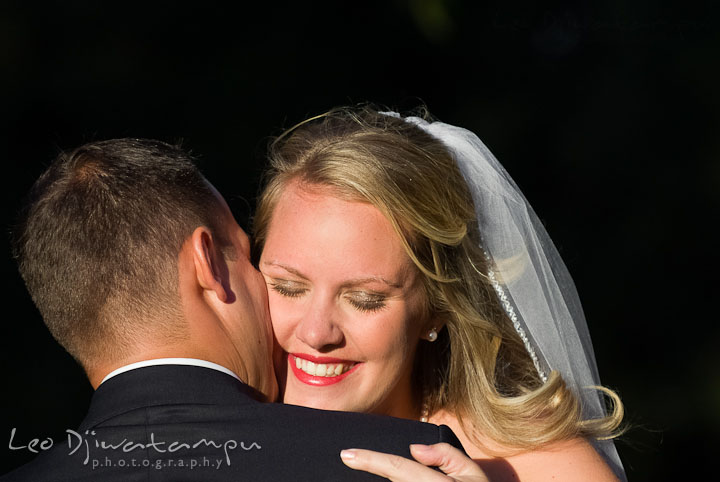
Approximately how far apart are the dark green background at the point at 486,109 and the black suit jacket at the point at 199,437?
280 cm

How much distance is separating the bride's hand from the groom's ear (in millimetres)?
687

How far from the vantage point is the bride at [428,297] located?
2896 millimetres

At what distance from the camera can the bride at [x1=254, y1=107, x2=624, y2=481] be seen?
2896 millimetres

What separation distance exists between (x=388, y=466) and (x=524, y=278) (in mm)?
1400

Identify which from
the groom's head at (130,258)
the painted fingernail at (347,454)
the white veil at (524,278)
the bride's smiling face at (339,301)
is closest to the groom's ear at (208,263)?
the groom's head at (130,258)

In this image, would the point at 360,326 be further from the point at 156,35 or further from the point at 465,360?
the point at 156,35

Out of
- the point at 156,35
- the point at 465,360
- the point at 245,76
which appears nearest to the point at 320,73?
the point at 245,76

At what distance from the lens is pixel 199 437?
204 cm

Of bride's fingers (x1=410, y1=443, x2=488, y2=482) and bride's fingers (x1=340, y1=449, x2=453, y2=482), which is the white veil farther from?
bride's fingers (x1=340, y1=449, x2=453, y2=482)

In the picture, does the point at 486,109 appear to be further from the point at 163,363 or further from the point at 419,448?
the point at 163,363

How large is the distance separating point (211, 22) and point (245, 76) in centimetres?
37

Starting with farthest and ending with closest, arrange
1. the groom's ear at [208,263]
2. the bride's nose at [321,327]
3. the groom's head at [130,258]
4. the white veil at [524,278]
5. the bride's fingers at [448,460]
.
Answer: the white veil at [524,278] → the bride's nose at [321,327] → the groom's ear at [208,263] → the groom's head at [130,258] → the bride's fingers at [448,460]

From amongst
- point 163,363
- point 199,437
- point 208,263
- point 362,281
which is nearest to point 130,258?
point 208,263

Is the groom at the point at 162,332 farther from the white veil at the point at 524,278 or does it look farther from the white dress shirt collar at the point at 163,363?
the white veil at the point at 524,278
